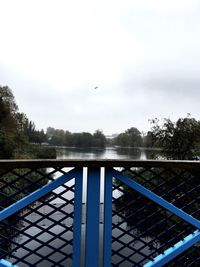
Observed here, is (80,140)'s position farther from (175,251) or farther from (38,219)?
(175,251)

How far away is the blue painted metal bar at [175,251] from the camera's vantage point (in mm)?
1756

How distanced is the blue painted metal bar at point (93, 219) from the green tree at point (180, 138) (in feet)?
40.8

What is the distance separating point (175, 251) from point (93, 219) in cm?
54

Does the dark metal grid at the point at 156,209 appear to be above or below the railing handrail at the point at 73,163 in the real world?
below

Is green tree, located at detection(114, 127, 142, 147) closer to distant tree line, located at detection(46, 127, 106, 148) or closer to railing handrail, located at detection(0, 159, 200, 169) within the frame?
distant tree line, located at detection(46, 127, 106, 148)

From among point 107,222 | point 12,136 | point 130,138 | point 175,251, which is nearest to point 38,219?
point 107,222

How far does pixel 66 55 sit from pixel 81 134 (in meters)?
49.6

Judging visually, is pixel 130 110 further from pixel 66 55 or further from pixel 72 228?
pixel 72 228

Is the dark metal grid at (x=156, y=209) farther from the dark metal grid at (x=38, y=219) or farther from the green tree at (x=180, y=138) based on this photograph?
the green tree at (x=180, y=138)

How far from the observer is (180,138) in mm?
14188

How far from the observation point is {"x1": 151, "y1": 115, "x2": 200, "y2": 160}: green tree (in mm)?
13883

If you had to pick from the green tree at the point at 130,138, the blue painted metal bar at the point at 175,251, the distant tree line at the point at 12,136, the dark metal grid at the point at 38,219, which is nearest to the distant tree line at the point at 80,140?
the green tree at the point at 130,138

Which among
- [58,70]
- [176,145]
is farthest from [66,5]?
[58,70]

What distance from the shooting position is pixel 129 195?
2004 millimetres
